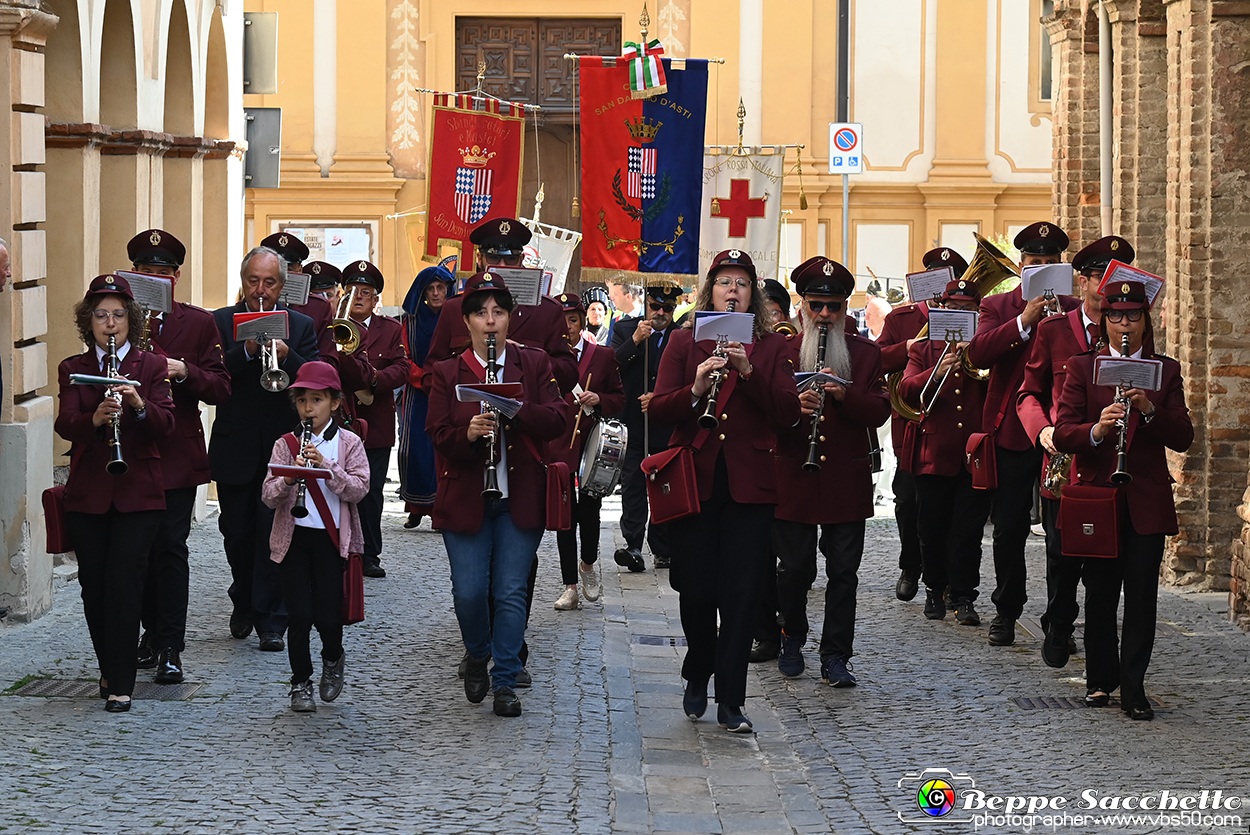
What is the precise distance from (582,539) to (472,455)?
368 centimetres

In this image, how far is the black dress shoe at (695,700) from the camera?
8227 millimetres

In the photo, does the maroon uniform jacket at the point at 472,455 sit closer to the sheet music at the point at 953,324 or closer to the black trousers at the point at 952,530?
the sheet music at the point at 953,324

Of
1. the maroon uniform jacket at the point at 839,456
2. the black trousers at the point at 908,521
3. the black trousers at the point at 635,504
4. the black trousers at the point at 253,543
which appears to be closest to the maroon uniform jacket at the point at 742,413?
the maroon uniform jacket at the point at 839,456

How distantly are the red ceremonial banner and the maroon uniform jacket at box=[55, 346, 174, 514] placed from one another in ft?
24.5

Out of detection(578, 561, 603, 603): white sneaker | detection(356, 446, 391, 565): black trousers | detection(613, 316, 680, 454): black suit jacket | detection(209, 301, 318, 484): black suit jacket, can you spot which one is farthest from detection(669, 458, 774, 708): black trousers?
detection(356, 446, 391, 565): black trousers

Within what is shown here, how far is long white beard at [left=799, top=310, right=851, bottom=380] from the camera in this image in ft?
30.0

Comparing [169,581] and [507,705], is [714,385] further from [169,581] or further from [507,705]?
[169,581]

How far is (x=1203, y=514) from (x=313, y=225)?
57.9ft

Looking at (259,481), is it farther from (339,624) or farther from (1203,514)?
(1203,514)

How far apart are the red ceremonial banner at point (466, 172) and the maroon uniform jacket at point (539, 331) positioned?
605 cm

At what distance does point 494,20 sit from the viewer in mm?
27406

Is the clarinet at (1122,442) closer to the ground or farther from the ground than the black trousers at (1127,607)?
farther from the ground

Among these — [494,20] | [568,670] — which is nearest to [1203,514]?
[568,670]

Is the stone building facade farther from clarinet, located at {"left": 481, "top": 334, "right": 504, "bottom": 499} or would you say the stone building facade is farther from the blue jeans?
clarinet, located at {"left": 481, "top": 334, "right": 504, "bottom": 499}
